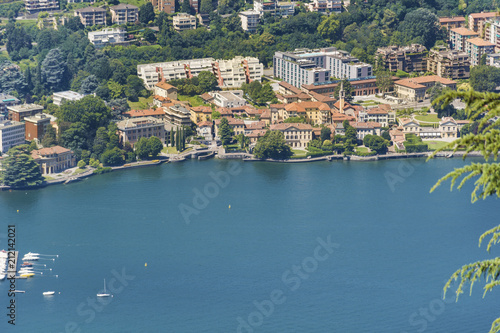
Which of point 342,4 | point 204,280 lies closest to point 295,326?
point 204,280

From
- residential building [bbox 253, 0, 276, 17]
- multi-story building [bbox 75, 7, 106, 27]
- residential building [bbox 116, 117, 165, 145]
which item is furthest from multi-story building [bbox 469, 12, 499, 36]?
residential building [bbox 116, 117, 165, 145]

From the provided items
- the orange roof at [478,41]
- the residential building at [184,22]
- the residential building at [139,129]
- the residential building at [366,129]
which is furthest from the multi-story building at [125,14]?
the orange roof at [478,41]

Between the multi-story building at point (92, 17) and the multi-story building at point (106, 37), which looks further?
the multi-story building at point (92, 17)

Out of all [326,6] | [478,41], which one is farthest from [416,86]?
[326,6]

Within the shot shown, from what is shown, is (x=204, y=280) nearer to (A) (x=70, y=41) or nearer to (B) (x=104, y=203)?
(B) (x=104, y=203)

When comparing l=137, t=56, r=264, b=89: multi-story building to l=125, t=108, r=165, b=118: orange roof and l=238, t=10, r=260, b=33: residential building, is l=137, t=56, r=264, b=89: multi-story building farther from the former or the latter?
l=238, t=10, r=260, b=33: residential building

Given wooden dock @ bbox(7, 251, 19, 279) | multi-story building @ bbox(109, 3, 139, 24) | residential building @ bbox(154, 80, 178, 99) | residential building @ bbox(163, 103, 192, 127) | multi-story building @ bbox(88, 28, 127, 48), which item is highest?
multi-story building @ bbox(109, 3, 139, 24)

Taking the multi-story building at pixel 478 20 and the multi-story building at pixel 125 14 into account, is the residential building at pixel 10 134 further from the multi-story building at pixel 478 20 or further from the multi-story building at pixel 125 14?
the multi-story building at pixel 478 20
